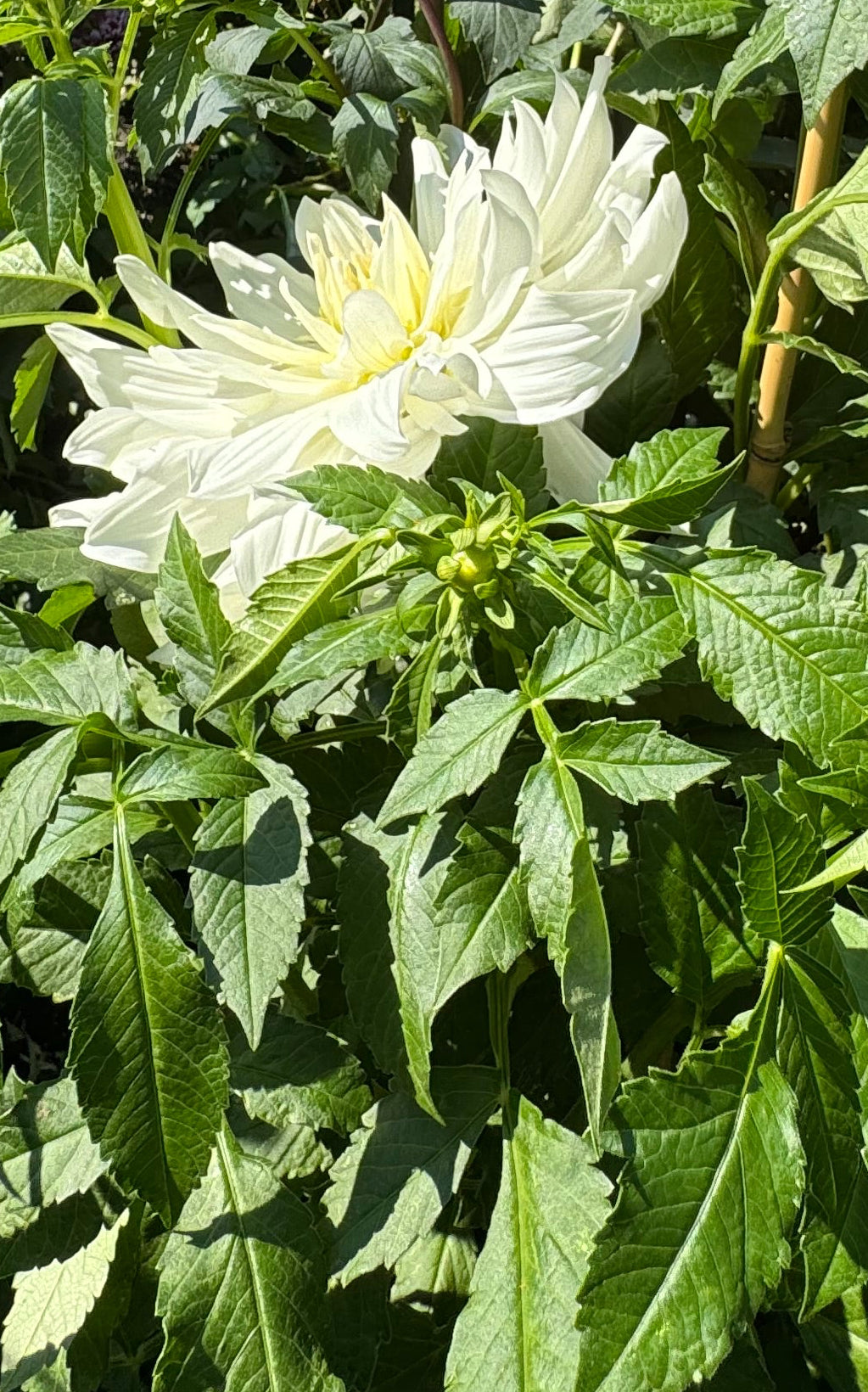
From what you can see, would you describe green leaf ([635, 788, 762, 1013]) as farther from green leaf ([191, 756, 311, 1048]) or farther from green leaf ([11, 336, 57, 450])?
green leaf ([11, 336, 57, 450])

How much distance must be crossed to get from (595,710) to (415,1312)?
0.41 metres

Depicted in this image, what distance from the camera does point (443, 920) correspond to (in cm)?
54

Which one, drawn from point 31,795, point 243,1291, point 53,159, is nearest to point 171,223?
point 53,159

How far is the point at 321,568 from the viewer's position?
21.5 inches

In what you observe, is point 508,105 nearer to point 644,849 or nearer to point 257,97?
point 257,97

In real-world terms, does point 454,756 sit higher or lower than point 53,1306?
higher

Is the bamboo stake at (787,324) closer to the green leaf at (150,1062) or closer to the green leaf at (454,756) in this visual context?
the green leaf at (454,756)

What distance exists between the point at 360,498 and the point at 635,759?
16 centimetres

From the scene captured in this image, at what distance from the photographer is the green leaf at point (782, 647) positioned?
0.51 metres

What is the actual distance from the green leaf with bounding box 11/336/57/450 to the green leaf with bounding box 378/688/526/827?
424 millimetres

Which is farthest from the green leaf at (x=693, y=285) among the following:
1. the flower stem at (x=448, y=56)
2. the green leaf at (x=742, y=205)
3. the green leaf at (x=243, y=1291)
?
the green leaf at (x=243, y=1291)

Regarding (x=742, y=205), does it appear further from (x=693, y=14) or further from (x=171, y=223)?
(x=171, y=223)

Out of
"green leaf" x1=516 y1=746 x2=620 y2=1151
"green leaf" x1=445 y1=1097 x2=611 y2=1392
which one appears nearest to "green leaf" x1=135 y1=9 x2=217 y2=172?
"green leaf" x1=516 y1=746 x2=620 y2=1151

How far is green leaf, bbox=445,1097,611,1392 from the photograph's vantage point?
0.57 meters
